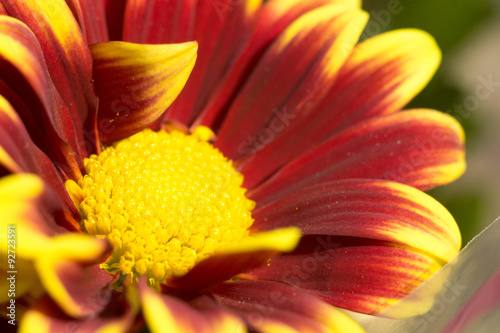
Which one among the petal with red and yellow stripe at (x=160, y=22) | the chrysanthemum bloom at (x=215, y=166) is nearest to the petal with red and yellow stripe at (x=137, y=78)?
the chrysanthemum bloom at (x=215, y=166)

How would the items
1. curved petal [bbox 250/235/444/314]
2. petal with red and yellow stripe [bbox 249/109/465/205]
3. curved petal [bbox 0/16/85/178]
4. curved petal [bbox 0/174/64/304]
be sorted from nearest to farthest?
curved petal [bbox 0/174/64/304] < curved petal [bbox 0/16/85/178] < curved petal [bbox 250/235/444/314] < petal with red and yellow stripe [bbox 249/109/465/205]

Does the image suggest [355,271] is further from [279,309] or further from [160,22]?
[160,22]

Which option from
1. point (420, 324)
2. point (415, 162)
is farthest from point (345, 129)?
point (420, 324)

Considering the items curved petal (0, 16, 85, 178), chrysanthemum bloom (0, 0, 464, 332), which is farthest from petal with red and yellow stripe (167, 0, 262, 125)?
curved petal (0, 16, 85, 178)

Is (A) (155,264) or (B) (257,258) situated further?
(A) (155,264)

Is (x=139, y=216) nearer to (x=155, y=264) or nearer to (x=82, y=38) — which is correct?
(x=155, y=264)

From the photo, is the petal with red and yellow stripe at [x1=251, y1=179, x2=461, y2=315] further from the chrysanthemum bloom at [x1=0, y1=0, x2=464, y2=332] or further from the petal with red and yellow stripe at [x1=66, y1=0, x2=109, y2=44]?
the petal with red and yellow stripe at [x1=66, y1=0, x2=109, y2=44]

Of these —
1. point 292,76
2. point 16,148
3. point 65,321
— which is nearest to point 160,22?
point 292,76
